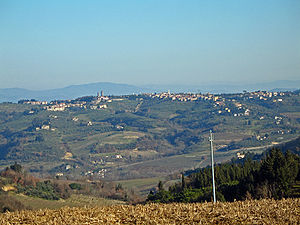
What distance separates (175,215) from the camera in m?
11.7

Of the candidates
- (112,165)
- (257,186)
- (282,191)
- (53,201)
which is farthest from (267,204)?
(112,165)

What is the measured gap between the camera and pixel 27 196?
6275 cm

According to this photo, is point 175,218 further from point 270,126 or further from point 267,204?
point 270,126

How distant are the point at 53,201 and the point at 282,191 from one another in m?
40.7

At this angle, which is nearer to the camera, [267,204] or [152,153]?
[267,204]

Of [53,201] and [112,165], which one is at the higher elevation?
[53,201]

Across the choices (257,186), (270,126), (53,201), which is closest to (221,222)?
(257,186)

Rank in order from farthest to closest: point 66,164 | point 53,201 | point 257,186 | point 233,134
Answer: point 233,134
point 66,164
point 53,201
point 257,186

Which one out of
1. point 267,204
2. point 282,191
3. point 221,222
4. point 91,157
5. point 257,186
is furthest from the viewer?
point 91,157

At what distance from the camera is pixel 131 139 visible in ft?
624

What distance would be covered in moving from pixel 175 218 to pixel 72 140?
18411 centimetres

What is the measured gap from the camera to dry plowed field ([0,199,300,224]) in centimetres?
1102

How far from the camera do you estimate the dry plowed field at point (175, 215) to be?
36.2 feet

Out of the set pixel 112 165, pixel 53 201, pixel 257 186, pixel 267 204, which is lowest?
pixel 112 165
